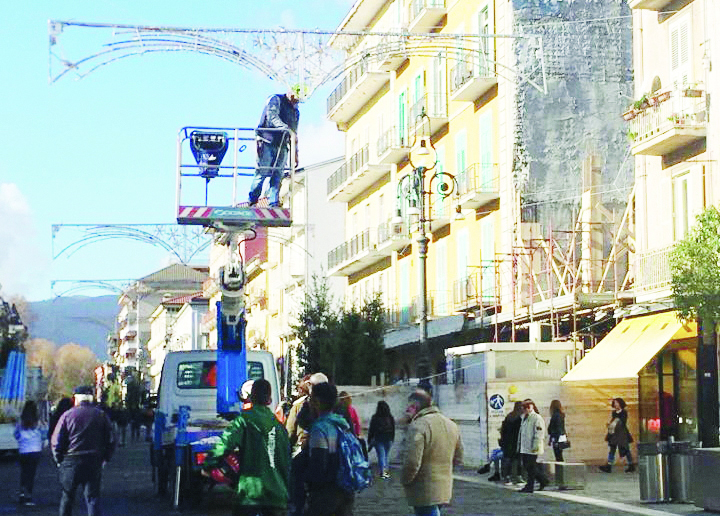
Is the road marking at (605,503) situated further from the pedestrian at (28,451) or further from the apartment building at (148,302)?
the apartment building at (148,302)

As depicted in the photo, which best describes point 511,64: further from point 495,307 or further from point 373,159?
point 373,159

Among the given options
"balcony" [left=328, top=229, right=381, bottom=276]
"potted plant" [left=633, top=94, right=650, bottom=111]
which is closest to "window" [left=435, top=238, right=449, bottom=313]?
"balcony" [left=328, top=229, right=381, bottom=276]

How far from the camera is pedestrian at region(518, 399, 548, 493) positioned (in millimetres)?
23984

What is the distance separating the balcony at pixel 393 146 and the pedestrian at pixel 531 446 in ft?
84.4

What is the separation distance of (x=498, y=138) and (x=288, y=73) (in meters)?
14.6

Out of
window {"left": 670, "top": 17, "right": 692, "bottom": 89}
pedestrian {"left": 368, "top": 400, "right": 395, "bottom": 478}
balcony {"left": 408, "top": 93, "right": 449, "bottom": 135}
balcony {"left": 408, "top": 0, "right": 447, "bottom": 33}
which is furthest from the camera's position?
balcony {"left": 408, "top": 93, "right": 449, "bottom": 135}

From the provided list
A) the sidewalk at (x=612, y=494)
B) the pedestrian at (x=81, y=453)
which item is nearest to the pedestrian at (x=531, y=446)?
the sidewalk at (x=612, y=494)

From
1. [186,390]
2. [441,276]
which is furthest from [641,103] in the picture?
[441,276]

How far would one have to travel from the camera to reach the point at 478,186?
4209 centimetres

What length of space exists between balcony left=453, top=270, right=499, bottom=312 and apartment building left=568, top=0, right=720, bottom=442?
885 cm

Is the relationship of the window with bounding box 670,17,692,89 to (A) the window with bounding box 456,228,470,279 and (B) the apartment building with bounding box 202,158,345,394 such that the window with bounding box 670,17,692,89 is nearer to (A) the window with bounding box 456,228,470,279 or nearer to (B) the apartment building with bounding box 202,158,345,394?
(A) the window with bounding box 456,228,470,279

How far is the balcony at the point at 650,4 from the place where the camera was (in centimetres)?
3006

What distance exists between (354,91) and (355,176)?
3.23m

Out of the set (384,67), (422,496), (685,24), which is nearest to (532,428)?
(685,24)
